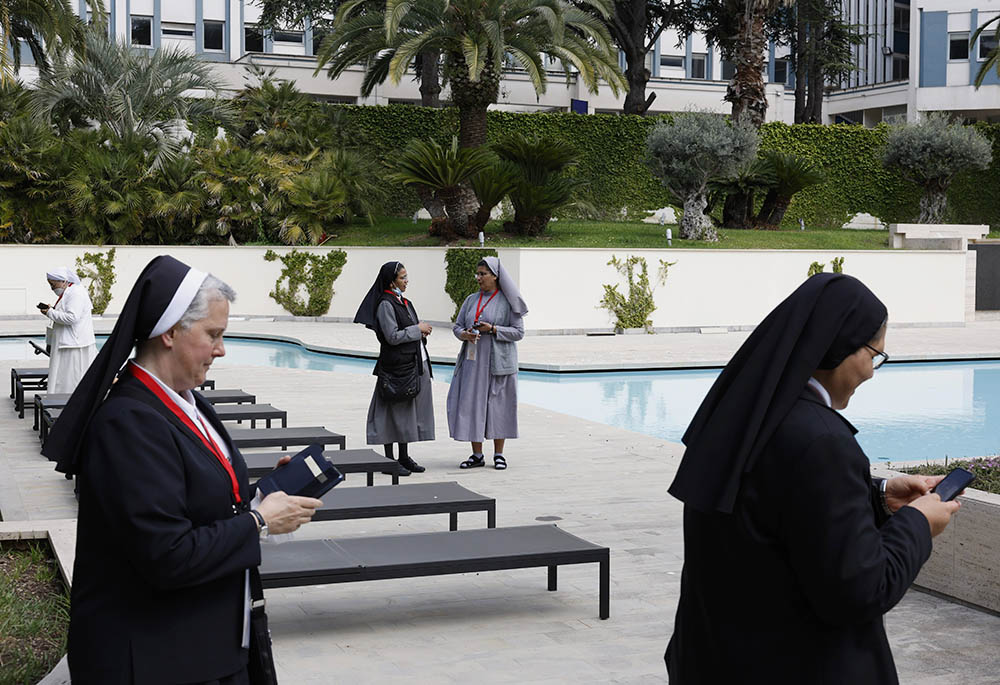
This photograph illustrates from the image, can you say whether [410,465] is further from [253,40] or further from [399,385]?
[253,40]

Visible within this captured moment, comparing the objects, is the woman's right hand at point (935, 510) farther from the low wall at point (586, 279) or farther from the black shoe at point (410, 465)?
the low wall at point (586, 279)

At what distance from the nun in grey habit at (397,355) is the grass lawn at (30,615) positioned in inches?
158

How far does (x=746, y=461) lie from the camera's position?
2658mm

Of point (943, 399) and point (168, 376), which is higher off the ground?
point (168, 376)

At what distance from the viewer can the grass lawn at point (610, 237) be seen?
91.5 feet

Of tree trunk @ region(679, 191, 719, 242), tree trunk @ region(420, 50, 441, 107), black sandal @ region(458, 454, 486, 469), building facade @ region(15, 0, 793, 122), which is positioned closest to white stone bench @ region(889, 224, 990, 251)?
tree trunk @ region(679, 191, 719, 242)

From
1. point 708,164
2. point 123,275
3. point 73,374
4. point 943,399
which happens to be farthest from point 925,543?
point 123,275

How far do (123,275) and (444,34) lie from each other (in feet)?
32.4

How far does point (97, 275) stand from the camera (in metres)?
29.1

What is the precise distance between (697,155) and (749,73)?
4.52 m

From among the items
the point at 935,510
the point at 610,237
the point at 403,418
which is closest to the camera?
the point at 935,510

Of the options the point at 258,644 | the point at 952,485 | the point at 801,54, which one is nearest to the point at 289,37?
the point at 801,54

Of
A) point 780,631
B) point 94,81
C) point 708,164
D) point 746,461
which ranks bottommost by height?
point 780,631

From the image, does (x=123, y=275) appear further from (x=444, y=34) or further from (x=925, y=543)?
(x=925, y=543)
